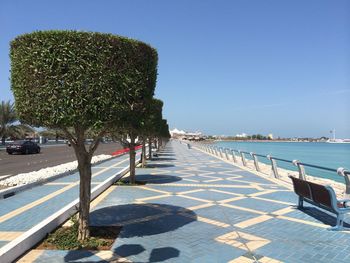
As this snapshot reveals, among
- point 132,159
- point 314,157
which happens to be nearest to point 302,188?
point 132,159

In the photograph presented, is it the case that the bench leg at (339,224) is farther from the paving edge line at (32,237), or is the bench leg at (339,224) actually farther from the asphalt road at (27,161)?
the asphalt road at (27,161)

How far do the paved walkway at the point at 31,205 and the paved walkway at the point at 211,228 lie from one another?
3.52 feet

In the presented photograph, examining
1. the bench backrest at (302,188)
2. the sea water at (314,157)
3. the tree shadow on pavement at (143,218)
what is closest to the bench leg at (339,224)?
the bench backrest at (302,188)

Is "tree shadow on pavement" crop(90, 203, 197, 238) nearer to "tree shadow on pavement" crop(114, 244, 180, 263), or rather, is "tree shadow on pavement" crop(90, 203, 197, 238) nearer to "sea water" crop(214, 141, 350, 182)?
"tree shadow on pavement" crop(114, 244, 180, 263)

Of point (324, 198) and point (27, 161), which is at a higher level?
point (324, 198)

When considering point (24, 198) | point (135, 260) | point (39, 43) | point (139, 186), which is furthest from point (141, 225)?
point (139, 186)

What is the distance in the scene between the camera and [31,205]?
9.42 metres

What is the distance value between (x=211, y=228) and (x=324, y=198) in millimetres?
2347

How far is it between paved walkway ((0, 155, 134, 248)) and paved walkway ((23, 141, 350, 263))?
3.52ft

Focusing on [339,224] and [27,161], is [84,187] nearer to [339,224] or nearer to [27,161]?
[339,224]

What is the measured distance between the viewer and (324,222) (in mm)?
7809

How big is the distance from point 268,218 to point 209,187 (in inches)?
188

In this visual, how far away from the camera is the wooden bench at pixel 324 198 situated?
706 centimetres

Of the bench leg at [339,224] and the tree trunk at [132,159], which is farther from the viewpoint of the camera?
the tree trunk at [132,159]
